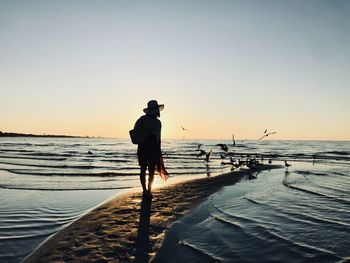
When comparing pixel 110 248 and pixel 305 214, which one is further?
pixel 305 214

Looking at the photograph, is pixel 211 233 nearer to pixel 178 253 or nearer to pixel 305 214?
pixel 178 253

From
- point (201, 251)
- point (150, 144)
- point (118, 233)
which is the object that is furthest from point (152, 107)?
point (201, 251)

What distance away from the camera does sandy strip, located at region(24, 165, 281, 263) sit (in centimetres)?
405

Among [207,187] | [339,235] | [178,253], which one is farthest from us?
[207,187]

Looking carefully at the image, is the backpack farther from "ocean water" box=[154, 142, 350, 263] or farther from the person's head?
"ocean water" box=[154, 142, 350, 263]

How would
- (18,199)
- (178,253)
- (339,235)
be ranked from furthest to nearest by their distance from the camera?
1. (18,199)
2. (339,235)
3. (178,253)

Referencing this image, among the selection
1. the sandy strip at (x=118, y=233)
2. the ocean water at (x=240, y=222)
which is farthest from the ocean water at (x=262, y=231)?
the sandy strip at (x=118, y=233)

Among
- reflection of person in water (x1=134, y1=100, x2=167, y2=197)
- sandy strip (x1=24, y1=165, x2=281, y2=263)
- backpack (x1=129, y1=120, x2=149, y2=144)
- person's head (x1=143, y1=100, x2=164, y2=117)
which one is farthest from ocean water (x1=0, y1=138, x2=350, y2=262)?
person's head (x1=143, y1=100, x2=164, y2=117)

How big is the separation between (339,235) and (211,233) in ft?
6.10

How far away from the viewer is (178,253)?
4113 mm

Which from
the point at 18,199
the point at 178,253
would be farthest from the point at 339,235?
the point at 18,199

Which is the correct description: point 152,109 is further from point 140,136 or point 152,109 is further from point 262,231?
point 262,231

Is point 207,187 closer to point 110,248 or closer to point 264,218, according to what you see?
point 264,218

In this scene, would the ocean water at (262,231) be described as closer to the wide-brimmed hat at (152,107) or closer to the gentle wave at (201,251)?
the gentle wave at (201,251)
